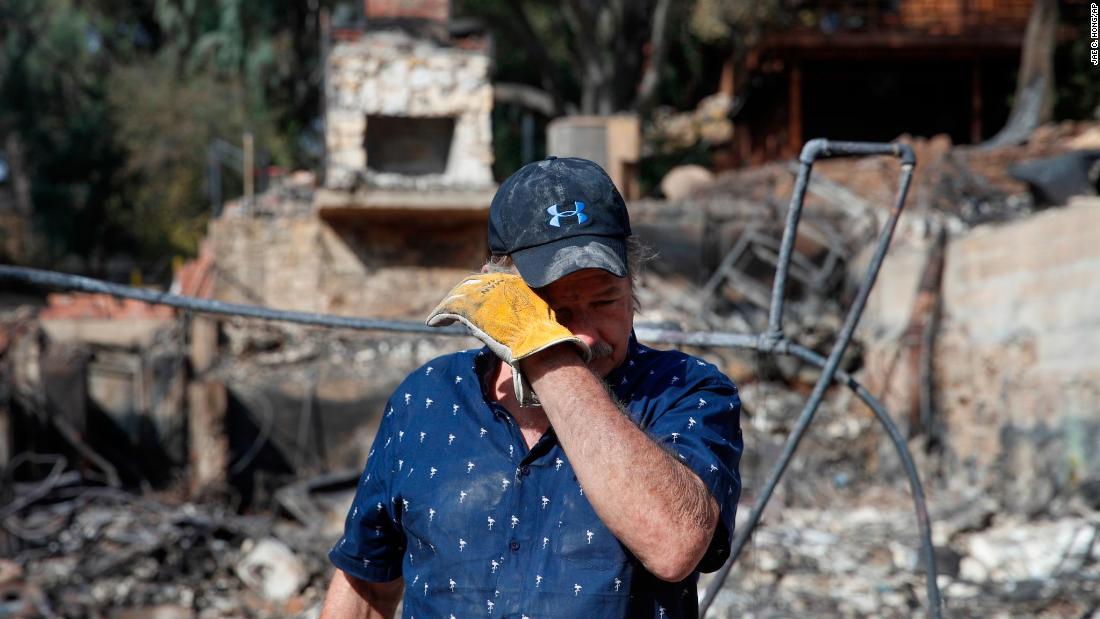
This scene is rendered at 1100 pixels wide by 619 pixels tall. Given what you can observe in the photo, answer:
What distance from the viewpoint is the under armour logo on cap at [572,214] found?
1.62 m

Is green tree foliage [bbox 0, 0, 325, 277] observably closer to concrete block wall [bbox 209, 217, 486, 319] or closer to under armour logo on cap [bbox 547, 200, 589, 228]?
concrete block wall [bbox 209, 217, 486, 319]

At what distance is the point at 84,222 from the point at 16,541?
16908mm

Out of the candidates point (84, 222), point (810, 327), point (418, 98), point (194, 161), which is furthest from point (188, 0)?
point (810, 327)

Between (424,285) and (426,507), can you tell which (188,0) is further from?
(426,507)

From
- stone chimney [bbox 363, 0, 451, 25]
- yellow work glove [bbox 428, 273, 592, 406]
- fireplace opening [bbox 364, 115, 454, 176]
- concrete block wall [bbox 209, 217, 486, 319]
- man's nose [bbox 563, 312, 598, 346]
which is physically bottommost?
concrete block wall [bbox 209, 217, 486, 319]

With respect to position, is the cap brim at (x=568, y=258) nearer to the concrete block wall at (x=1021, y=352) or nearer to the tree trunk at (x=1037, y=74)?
the concrete block wall at (x=1021, y=352)

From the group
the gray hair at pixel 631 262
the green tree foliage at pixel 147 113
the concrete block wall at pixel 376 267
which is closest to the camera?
the gray hair at pixel 631 262

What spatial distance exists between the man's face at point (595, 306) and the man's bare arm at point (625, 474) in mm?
114

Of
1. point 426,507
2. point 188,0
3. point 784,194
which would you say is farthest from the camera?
point 188,0

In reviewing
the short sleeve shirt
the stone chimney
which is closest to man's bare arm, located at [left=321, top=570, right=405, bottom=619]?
the short sleeve shirt

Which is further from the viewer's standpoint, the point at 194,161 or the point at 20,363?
the point at 194,161

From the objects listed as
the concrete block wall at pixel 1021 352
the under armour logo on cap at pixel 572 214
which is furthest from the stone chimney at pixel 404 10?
the under armour logo on cap at pixel 572 214

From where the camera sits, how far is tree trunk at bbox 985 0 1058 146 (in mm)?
14898

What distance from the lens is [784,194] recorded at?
1216 centimetres
